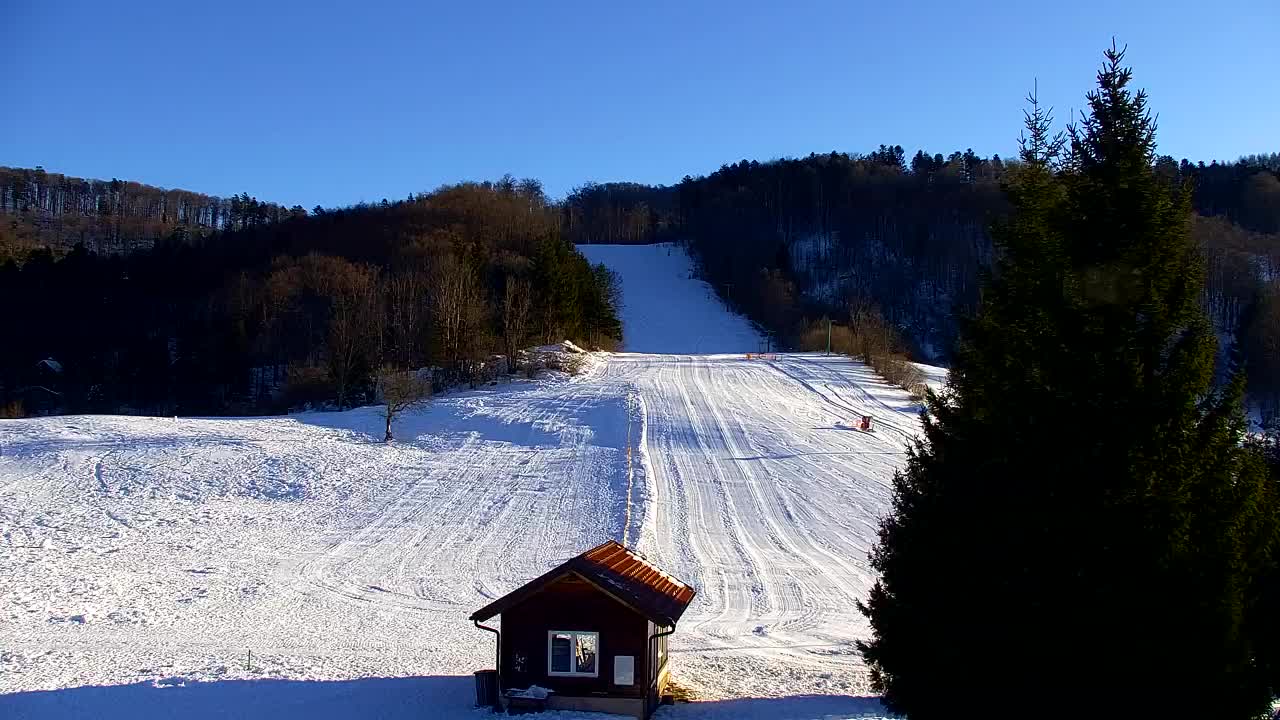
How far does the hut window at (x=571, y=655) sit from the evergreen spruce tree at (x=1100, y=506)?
468cm

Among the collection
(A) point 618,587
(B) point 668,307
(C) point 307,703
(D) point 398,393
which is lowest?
(C) point 307,703

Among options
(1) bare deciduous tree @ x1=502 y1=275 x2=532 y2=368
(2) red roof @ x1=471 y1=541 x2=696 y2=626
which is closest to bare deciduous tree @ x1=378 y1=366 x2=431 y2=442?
(1) bare deciduous tree @ x1=502 y1=275 x2=532 y2=368

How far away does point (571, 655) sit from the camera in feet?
44.5

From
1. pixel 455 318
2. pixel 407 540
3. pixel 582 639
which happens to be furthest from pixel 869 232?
pixel 582 639

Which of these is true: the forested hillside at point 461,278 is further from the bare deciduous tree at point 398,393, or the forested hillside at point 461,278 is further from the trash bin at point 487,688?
the trash bin at point 487,688

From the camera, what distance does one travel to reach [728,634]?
18.2 metres

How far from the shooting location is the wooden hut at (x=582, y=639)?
1329cm

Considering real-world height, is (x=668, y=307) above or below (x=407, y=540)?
above

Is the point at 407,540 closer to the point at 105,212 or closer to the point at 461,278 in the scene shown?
the point at 461,278

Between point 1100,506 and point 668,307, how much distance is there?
84466 mm

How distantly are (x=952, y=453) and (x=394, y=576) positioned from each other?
1570cm

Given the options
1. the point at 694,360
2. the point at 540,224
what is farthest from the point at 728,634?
the point at 540,224

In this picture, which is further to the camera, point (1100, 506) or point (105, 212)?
point (105, 212)

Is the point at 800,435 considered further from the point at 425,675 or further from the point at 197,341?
the point at 197,341
